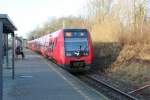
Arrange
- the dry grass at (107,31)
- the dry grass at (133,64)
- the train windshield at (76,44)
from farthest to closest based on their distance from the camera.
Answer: the dry grass at (107,31)
the train windshield at (76,44)
the dry grass at (133,64)

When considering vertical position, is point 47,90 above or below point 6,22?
below

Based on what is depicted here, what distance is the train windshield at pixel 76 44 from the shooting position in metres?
28.8

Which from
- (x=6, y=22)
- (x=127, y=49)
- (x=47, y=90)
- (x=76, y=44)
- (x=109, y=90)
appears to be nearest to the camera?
(x=6, y=22)

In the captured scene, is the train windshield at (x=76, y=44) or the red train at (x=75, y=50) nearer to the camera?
the red train at (x=75, y=50)

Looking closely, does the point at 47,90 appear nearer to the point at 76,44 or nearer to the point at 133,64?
the point at 76,44

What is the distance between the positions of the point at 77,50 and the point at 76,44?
0.55m

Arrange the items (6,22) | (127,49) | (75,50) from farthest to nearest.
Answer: (127,49)
(75,50)
(6,22)

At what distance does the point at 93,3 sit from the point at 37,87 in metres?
37.7

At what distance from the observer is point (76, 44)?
29.3 metres

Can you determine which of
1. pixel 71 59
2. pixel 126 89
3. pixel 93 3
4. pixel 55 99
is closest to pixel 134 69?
pixel 71 59

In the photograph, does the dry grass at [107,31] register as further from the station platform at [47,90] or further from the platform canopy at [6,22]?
the platform canopy at [6,22]

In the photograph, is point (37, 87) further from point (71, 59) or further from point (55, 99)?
point (71, 59)

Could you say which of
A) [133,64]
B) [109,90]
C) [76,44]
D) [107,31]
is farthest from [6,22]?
[107,31]

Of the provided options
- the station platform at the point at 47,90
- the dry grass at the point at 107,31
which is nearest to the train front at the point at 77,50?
the station platform at the point at 47,90
